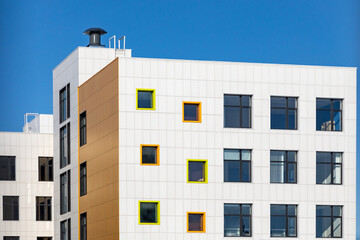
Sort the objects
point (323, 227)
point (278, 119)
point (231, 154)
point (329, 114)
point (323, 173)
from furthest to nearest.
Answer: point (329, 114) < point (323, 173) < point (278, 119) < point (323, 227) < point (231, 154)

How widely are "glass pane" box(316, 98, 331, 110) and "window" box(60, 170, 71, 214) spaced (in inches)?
740

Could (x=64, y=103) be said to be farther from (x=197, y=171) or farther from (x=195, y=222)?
(x=195, y=222)

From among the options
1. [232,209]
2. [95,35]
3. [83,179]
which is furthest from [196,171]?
[95,35]

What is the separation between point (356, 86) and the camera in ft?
173

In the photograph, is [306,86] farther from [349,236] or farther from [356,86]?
[349,236]

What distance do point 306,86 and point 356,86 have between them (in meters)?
3.36

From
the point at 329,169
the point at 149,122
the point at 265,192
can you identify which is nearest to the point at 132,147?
the point at 149,122

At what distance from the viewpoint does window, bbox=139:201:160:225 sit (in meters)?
48.9

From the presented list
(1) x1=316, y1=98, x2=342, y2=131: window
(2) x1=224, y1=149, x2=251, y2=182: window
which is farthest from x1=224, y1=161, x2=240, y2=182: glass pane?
(1) x1=316, y1=98, x2=342, y2=131: window

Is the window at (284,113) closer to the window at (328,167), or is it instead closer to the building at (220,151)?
the building at (220,151)

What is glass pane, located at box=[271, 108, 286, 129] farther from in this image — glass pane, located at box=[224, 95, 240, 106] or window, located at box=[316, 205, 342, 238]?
window, located at box=[316, 205, 342, 238]

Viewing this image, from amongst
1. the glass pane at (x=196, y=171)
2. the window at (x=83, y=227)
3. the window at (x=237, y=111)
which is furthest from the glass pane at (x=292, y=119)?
the window at (x=83, y=227)

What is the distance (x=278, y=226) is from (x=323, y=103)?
8.32 m

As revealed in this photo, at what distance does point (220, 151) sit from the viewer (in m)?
50.4
